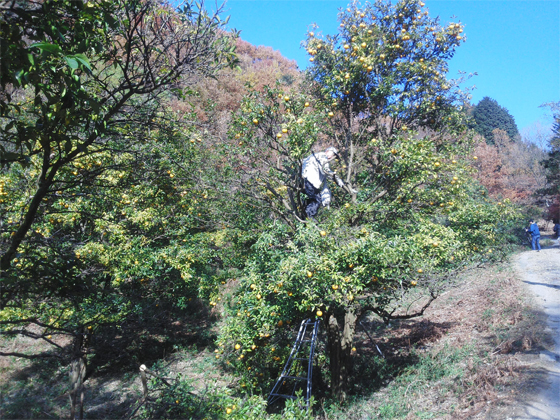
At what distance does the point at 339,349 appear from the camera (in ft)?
21.5

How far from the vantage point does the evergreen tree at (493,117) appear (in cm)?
3262

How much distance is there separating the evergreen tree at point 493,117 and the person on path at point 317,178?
3108cm

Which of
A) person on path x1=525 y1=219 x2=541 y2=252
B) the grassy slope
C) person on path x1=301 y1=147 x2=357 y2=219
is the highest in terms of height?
person on path x1=301 y1=147 x2=357 y2=219

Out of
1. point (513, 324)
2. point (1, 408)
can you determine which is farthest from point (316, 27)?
point (1, 408)

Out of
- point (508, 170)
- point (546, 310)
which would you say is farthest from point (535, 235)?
point (508, 170)

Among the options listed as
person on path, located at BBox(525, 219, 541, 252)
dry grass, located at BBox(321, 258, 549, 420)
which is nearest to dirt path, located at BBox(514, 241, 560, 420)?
dry grass, located at BBox(321, 258, 549, 420)

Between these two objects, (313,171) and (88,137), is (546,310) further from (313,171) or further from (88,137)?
(88,137)

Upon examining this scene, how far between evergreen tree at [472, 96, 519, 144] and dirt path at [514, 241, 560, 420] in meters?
21.5

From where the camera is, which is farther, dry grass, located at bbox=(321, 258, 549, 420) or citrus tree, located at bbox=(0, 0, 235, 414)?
dry grass, located at bbox=(321, 258, 549, 420)

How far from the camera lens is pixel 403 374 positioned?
704 cm

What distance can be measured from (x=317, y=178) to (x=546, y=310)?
6.00 m

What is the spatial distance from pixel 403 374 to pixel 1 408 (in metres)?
7.78

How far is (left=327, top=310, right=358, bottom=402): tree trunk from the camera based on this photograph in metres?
6.49

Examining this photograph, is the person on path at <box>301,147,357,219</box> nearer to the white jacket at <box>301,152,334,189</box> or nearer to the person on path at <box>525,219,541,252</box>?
the white jacket at <box>301,152,334,189</box>
